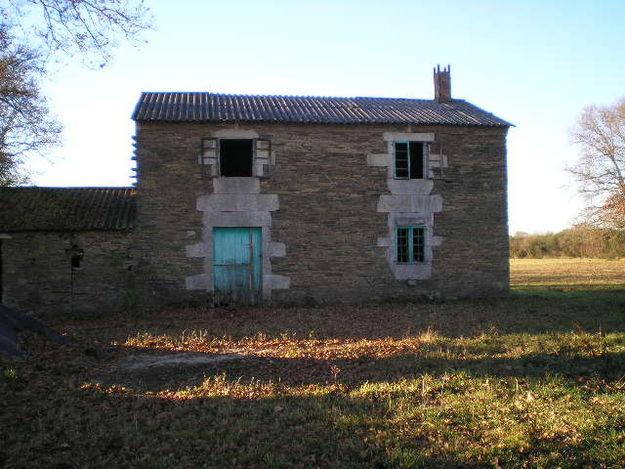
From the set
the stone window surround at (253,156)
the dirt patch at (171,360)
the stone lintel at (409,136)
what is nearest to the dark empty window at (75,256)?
the stone window surround at (253,156)

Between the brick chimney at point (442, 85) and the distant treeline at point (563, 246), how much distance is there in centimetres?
1729

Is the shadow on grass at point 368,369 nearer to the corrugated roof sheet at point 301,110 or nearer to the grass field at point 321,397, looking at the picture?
the grass field at point 321,397

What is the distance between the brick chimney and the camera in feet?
61.7

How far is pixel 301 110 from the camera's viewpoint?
15.9 metres

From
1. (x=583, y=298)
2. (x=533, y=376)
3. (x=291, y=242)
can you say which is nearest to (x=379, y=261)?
(x=291, y=242)

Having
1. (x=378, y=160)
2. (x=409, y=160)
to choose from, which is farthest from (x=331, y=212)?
(x=409, y=160)

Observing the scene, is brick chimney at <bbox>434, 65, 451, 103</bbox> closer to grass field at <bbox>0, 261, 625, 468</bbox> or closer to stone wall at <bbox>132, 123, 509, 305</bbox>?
stone wall at <bbox>132, 123, 509, 305</bbox>

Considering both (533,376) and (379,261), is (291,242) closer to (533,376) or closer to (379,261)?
(379,261)

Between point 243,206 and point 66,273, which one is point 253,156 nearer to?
point 243,206

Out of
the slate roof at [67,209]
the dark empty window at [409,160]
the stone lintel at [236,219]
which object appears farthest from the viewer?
the dark empty window at [409,160]

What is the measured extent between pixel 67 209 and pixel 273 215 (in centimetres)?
583

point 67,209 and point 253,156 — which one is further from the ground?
point 253,156

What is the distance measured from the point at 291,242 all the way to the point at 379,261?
2.70 metres

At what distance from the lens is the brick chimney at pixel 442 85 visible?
18.8m
